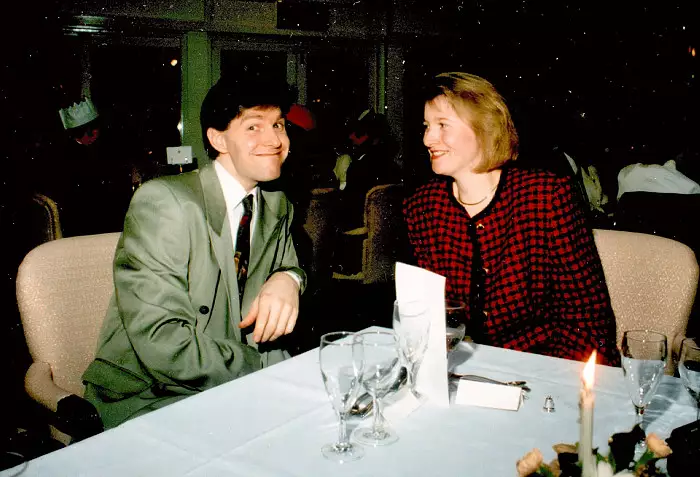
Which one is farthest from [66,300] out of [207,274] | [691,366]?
[691,366]

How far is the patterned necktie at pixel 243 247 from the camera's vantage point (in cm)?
183

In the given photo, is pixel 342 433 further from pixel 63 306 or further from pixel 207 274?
pixel 63 306

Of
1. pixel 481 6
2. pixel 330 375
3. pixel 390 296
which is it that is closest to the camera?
pixel 330 375

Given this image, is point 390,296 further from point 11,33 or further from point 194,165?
point 11,33

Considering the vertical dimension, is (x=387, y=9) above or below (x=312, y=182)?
above

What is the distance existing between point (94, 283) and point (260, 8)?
599 centimetres

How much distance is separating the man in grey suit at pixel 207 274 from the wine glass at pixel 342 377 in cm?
62

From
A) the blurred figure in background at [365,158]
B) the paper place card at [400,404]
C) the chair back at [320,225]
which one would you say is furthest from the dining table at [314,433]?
the blurred figure in background at [365,158]

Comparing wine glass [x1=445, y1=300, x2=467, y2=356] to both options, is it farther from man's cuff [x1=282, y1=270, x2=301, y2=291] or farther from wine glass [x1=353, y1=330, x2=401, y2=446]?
man's cuff [x1=282, y1=270, x2=301, y2=291]

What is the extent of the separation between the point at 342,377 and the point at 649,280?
49.3 inches

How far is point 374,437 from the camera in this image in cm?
103

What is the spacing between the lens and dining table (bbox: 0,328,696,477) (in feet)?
3.06

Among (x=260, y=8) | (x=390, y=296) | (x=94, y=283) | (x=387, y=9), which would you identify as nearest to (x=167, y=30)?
(x=260, y=8)

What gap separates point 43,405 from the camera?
1495mm
